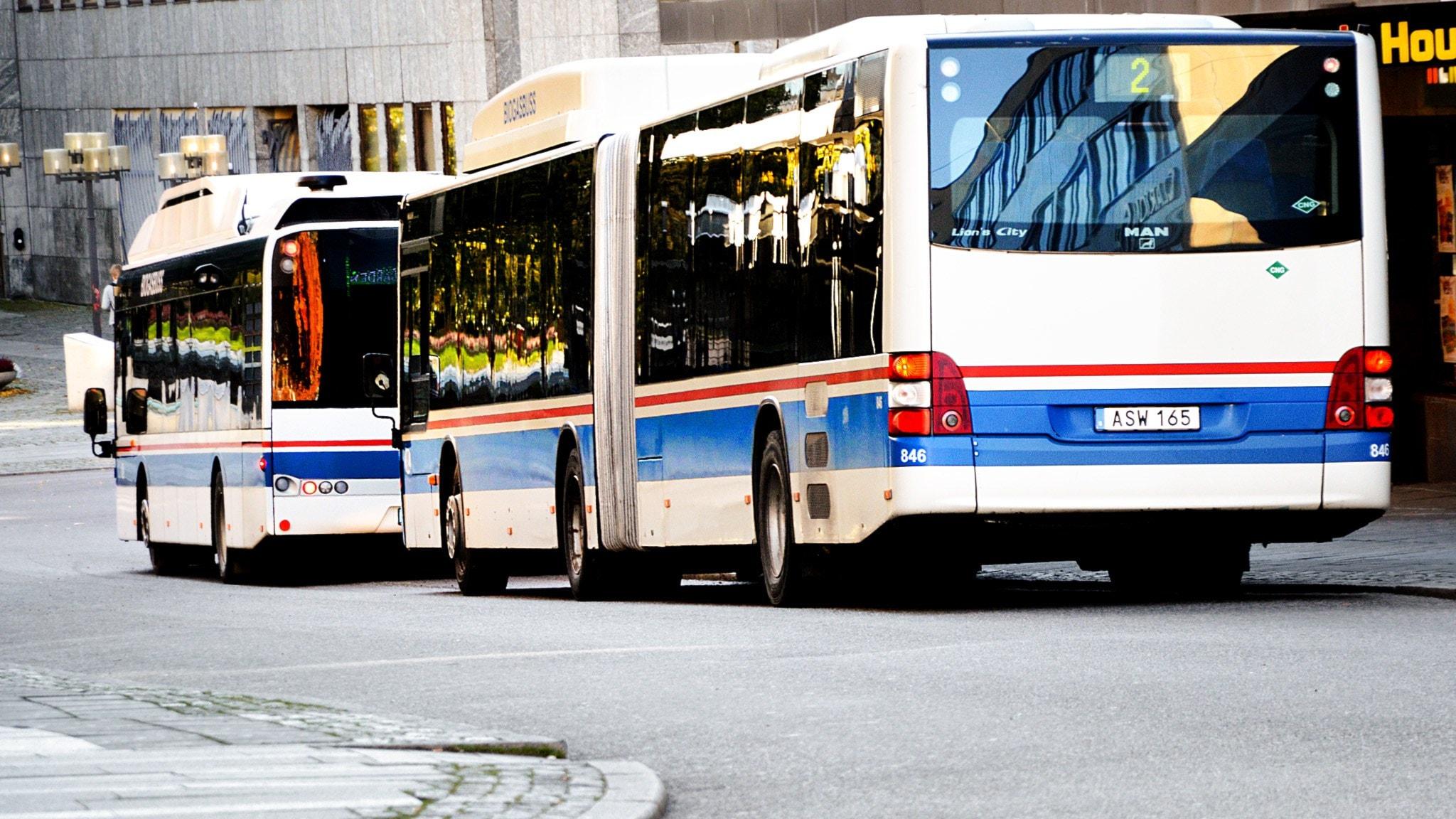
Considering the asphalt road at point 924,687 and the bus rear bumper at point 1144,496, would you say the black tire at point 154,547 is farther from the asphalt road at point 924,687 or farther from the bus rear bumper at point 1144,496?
the bus rear bumper at point 1144,496

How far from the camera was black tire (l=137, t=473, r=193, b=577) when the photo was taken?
2950 centimetres

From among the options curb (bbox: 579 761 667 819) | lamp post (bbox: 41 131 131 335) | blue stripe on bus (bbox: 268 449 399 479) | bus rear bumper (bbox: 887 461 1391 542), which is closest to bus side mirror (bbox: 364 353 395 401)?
blue stripe on bus (bbox: 268 449 399 479)

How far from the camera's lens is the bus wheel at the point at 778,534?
16281mm

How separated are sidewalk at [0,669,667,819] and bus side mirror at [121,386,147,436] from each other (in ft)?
63.9

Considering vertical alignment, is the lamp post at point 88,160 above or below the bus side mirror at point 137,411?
above

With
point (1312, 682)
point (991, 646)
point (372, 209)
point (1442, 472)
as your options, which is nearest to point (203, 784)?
point (1312, 682)

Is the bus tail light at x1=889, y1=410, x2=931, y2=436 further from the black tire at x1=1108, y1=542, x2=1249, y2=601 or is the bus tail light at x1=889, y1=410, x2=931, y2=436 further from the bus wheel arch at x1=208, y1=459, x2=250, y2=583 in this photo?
the bus wheel arch at x1=208, y1=459, x2=250, y2=583

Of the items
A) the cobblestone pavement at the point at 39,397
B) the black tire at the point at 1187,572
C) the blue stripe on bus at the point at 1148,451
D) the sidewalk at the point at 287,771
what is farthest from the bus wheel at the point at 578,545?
the cobblestone pavement at the point at 39,397

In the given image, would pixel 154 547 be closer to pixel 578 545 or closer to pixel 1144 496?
pixel 578 545

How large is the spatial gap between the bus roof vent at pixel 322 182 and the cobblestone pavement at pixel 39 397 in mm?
25069

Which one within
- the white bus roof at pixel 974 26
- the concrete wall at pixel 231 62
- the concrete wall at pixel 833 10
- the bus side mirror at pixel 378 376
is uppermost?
the concrete wall at pixel 231 62

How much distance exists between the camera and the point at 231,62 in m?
69.6

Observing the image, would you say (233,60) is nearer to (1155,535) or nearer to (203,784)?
(1155,535)

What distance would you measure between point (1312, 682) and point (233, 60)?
61.2 meters
